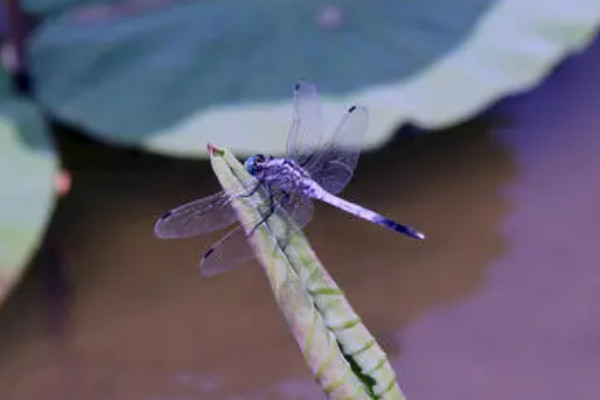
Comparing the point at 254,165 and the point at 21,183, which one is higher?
the point at 254,165

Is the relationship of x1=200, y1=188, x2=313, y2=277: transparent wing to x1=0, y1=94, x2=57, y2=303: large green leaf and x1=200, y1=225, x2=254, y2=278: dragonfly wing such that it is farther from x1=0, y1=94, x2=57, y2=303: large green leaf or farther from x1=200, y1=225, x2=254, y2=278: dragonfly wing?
x1=0, y1=94, x2=57, y2=303: large green leaf

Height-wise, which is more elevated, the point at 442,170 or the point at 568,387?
the point at 442,170

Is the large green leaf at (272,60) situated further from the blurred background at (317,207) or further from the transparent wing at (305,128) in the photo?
the transparent wing at (305,128)

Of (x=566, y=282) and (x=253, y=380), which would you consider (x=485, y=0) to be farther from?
(x=253, y=380)

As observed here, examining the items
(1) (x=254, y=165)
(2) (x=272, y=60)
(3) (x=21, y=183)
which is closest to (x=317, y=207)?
(2) (x=272, y=60)

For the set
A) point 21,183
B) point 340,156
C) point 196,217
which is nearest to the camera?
point 196,217

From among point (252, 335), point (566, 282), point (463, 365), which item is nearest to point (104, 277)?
point (252, 335)

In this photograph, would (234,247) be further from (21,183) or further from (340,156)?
(21,183)
